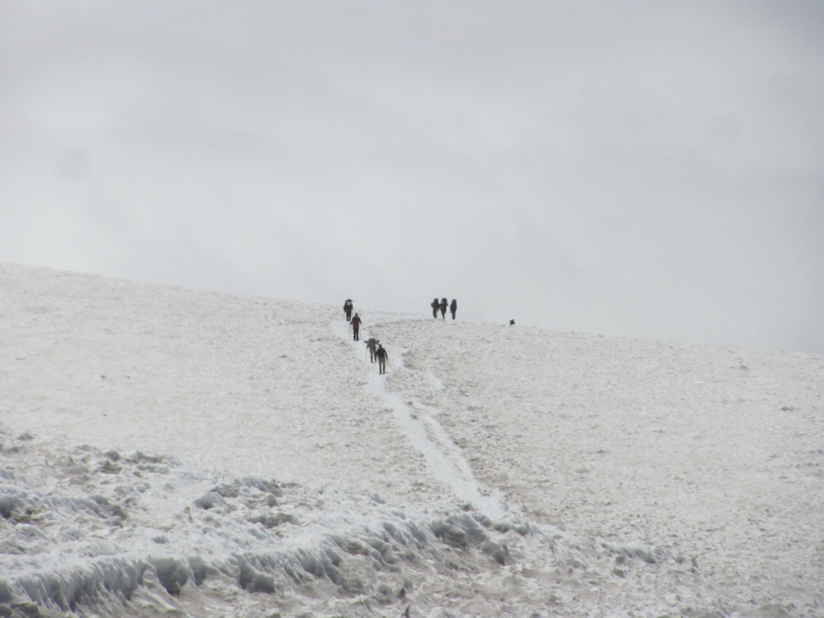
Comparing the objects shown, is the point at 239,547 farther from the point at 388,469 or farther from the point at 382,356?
the point at 382,356

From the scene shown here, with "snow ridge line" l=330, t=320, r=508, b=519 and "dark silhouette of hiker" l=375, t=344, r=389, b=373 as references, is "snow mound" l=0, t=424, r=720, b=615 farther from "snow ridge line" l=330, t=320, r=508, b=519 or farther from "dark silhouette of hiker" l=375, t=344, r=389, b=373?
"dark silhouette of hiker" l=375, t=344, r=389, b=373

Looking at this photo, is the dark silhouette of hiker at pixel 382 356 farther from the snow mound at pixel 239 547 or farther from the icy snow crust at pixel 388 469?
the snow mound at pixel 239 547

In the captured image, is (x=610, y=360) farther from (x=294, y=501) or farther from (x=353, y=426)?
(x=294, y=501)

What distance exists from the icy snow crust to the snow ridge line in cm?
9

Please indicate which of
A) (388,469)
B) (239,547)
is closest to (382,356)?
(388,469)

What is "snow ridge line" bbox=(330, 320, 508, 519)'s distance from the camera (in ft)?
45.1

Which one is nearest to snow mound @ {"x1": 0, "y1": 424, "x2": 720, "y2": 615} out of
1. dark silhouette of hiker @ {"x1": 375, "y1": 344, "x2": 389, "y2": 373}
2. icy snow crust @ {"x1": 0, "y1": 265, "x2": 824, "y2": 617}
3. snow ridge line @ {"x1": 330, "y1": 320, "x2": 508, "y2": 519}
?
icy snow crust @ {"x1": 0, "y1": 265, "x2": 824, "y2": 617}

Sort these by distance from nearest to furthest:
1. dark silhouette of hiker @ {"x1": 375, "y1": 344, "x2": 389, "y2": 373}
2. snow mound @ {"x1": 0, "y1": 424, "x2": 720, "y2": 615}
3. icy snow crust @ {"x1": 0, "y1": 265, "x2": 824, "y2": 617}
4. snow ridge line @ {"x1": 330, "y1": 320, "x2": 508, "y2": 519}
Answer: snow mound @ {"x1": 0, "y1": 424, "x2": 720, "y2": 615}
icy snow crust @ {"x1": 0, "y1": 265, "x2": 824, "y2": 617}
snow ridge line @ {"x1": 330, "y1": 320, "x2": 508, "y2": 519}
dark silhouette of hiker @ {"x1": 375, "y1": 344, "x2": 389, "y2": 373}

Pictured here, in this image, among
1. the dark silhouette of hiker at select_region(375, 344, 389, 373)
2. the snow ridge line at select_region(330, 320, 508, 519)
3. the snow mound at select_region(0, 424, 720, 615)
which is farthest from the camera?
the dark silhouette of hiker at select_region(375, 344, 389, 373)

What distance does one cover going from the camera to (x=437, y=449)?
17141mm

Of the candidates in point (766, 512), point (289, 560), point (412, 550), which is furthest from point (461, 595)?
point (766, 512)

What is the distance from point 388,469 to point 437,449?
6.45 feet

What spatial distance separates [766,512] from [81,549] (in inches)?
581

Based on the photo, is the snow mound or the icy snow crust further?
the icy snow crust
